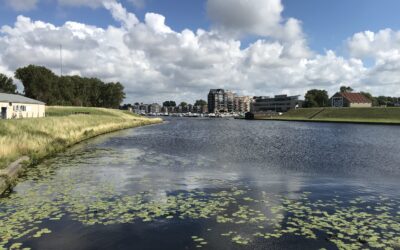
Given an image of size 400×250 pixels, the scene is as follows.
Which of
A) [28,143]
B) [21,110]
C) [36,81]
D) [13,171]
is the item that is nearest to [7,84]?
[36,81]

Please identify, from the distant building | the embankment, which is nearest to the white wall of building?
the distant building

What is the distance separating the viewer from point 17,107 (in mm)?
82688

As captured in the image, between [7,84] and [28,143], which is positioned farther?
[7,84]


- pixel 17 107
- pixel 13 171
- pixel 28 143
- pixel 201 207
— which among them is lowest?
pixel 201 207

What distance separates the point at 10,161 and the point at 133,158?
1269 centimetres

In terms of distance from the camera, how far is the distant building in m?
76.3

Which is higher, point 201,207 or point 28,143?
point 28,143

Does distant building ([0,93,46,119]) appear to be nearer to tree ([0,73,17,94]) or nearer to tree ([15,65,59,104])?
tree ([15,65,59,104])

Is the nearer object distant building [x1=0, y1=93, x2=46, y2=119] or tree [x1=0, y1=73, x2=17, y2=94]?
distant building [x1=0, y1=93, x2=46, y2=119]

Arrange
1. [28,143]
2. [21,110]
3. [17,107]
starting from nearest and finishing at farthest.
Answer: [28,143]
[17,107]
[21,110]

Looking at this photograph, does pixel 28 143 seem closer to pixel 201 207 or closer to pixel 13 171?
pixel 13 171

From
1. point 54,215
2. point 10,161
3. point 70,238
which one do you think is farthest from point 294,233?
point 10,161

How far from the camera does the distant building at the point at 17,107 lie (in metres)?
76.3

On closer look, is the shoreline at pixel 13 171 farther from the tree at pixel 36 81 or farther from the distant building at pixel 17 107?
the tree at pixel 36 81
